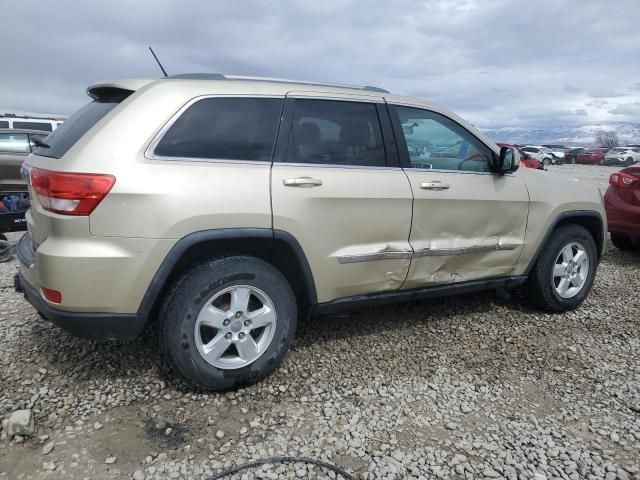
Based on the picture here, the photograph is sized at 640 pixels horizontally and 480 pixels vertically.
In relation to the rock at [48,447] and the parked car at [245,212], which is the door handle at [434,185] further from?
the rock at [48,447]

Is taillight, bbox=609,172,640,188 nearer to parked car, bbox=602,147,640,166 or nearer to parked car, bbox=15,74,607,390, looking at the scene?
parked car, bbox=15,74,607,390

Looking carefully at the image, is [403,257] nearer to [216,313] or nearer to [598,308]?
[216,313]

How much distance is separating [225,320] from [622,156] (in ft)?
139

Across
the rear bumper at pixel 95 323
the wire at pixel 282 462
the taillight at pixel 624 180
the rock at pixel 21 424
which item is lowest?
the wire at pixel 282 462

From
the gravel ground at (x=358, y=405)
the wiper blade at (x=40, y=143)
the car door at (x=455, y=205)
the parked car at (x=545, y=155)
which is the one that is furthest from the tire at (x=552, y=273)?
the parked car at (x=545, y=155)

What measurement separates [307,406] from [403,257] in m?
1.16

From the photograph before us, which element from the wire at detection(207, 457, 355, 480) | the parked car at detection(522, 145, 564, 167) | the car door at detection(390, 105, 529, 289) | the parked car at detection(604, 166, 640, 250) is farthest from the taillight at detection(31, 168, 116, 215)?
the parked car at detection(522, 145, 564, 167)

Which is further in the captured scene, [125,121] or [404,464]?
[125,121]

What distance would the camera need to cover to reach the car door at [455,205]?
3.33 metres

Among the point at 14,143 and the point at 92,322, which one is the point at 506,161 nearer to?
the point at 92,322

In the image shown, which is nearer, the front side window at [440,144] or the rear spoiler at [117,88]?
the rear spoiler at [117,88]

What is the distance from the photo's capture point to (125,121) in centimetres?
254

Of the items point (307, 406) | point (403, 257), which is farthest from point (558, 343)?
point (307, 406)

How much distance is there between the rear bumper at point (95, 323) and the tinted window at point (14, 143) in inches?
267
